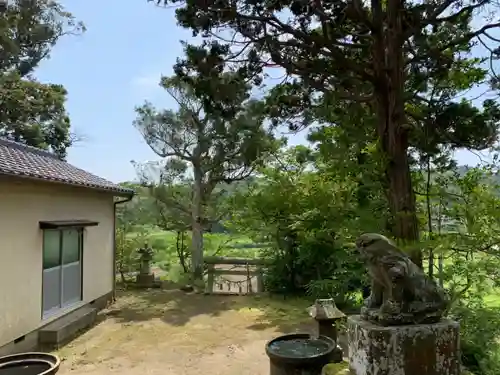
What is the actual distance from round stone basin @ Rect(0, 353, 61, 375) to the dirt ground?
49.1 inches

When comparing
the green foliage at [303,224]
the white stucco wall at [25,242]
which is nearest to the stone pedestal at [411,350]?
the green foliage at [303,224]

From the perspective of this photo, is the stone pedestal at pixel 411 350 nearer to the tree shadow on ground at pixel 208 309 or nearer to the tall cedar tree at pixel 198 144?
the tree shadow on ground at pixel 208 309

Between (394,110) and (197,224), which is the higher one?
(394,110)

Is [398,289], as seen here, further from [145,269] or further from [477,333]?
[145,269]

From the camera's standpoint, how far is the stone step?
618cm

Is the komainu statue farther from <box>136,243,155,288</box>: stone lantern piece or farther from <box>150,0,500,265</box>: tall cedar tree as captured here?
<box>136,243,155,288</box>: stone lantern piece

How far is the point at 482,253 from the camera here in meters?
4.96

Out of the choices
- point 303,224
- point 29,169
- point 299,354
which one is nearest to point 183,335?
point 303,224

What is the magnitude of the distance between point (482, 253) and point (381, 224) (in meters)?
1.48

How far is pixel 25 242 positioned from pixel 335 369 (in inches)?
183

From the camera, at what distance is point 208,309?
9141mm

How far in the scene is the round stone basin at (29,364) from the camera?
12.8 feet

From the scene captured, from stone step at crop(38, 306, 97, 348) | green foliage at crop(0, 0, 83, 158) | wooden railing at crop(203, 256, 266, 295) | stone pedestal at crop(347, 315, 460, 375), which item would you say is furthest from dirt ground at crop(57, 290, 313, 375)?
green foliage at crop(0, 0, 83, 158)

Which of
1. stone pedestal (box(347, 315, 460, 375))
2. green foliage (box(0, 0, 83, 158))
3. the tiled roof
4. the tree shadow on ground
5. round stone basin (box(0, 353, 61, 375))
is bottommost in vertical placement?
the tree shadow on ground
